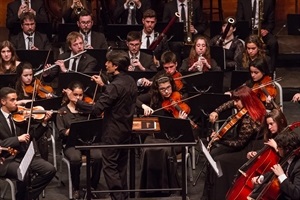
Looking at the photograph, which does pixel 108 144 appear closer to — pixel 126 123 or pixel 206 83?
pixel 126 123

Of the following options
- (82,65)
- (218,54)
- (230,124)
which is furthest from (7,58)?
(230,124)

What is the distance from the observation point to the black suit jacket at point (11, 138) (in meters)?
8.62

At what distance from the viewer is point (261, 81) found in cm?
966

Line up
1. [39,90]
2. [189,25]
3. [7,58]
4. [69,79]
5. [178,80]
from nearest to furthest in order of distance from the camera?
[69,79] → [39,90] → [178,80] → [7,58] → [189,25]

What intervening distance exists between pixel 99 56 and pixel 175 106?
1.46 metres

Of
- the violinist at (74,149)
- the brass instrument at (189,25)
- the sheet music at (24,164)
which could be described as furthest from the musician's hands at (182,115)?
the brass instrument at (189,25)

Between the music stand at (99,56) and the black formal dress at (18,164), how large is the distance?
1.76 meters

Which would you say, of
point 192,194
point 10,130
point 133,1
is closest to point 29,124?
point 10,130

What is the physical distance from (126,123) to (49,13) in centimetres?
465

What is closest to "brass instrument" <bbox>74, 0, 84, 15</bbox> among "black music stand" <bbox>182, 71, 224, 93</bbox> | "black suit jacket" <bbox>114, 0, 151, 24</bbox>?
"black suit jacket" <bbox>114, 0, 151, 24</bbox>

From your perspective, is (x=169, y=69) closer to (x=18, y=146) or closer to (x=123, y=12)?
(x=18, y=146)

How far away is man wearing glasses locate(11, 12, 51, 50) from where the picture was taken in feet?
36.6

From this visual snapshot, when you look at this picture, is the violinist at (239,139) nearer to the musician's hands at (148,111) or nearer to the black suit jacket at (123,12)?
the musician's hands at (148,111)

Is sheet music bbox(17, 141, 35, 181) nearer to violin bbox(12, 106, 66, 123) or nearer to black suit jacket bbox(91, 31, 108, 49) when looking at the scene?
violin bbox(12, 106, 66, 123)
